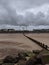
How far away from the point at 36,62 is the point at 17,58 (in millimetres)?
4228

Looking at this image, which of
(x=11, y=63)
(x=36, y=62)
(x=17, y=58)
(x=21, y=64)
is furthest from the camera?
(x=17, y=58)

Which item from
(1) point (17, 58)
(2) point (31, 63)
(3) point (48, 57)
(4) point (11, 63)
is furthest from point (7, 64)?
(3) point (48, 57)

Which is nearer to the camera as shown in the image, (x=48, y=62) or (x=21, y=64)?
(x=48, y=62)

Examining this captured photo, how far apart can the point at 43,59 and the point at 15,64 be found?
3132mm

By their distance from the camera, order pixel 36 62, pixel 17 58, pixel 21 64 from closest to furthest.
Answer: pixel 36 62
pixel 21 64
pixel 17 58

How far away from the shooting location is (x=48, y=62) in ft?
26.7

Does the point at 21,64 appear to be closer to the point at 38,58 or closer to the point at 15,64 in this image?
the point at 15,64

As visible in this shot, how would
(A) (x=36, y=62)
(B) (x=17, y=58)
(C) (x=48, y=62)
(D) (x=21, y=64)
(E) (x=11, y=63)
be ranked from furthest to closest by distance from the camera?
(B) (x=17, y=58) < (E) (x=11, y=63) < (D) (x=21, y=64) < (A) (x=36, y=62) < (C) (x=48, y=62)

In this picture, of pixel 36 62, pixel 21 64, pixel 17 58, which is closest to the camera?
pixel 36 62

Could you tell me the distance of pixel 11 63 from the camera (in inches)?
455

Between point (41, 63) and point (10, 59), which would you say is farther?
point (10, 59)

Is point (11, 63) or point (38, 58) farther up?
point (38, 58)

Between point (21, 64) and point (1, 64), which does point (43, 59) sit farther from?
point (1, 64)

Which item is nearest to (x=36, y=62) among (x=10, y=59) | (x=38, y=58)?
(x=38, y=58)
